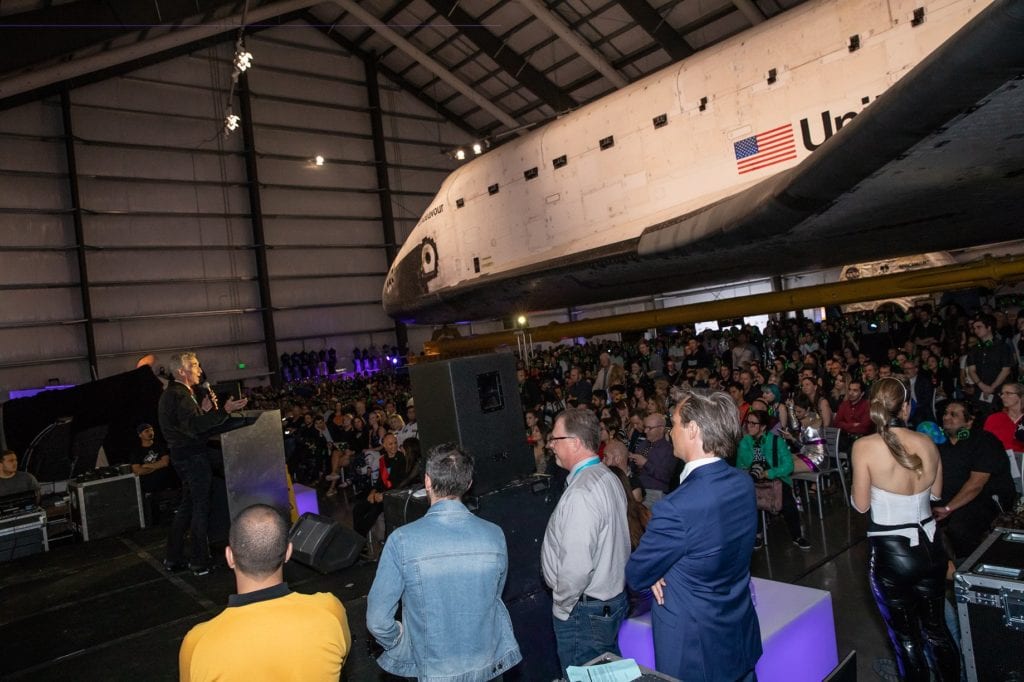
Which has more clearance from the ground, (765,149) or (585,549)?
(765,149)

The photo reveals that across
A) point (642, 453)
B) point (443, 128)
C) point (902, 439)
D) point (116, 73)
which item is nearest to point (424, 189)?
point (443, 128)

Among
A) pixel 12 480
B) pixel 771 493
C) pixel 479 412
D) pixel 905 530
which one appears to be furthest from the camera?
pixel 12 480

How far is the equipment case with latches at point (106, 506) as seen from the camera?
704cm

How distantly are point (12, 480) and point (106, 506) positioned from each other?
1080mm

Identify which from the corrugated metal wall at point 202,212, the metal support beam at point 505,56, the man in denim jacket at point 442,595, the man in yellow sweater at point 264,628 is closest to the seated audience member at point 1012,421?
the man in denim jacket at point 442,595

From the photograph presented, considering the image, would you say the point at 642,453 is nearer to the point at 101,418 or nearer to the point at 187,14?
the point at 101,418

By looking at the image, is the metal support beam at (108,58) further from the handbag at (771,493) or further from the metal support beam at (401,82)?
the handbag at (771,493)

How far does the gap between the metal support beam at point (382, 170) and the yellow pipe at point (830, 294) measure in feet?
56.3

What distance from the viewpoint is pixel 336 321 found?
26422mm

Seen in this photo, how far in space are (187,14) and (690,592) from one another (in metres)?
19.7

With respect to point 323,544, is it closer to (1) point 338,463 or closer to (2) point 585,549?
(2) point 585,549

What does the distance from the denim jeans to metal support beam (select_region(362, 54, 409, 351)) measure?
83.5ft

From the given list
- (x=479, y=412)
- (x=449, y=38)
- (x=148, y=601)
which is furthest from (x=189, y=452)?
(x=449, y=38)

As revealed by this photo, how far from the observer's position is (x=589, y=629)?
2.73m
